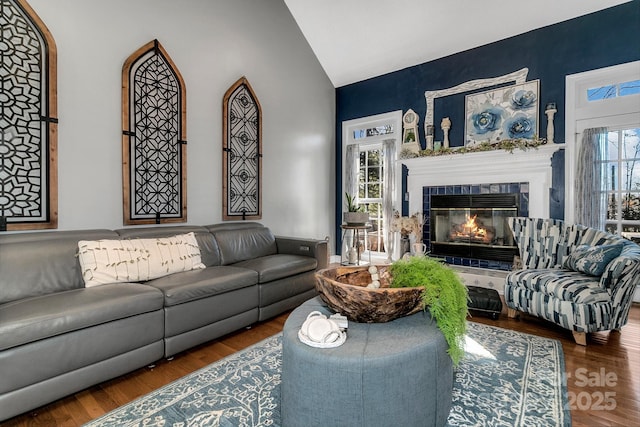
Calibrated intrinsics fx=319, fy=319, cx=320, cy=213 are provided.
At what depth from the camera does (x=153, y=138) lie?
313 cm

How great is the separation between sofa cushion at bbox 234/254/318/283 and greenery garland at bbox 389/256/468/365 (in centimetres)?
147

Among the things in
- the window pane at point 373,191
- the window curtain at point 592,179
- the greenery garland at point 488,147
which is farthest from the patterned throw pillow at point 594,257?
the window pane at point 373,191

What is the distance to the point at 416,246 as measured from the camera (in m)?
4.29

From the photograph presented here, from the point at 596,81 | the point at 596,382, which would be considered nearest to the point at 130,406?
the point at 596,382

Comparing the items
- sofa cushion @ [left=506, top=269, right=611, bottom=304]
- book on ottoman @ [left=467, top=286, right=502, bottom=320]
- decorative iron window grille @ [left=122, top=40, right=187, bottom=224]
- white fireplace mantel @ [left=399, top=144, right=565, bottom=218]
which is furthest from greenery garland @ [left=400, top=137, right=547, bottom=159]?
decorative iron window grille @ [left=122, top=40, right=187, bottom=224]

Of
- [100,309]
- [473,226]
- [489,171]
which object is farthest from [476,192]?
[100,309]

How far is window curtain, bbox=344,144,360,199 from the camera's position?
18.3 feet

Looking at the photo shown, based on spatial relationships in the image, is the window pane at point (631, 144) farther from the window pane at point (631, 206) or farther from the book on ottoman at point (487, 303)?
the book on ottoman at point (487, 303)

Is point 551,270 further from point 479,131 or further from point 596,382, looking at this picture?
point 479,131

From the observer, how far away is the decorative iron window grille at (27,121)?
2.31m

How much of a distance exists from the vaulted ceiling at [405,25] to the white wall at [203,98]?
360 mm

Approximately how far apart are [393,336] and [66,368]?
174 cm

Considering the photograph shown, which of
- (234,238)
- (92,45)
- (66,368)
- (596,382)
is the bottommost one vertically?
(596,382)

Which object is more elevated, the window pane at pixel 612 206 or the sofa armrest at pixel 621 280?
the window pane at pixel 612 206
